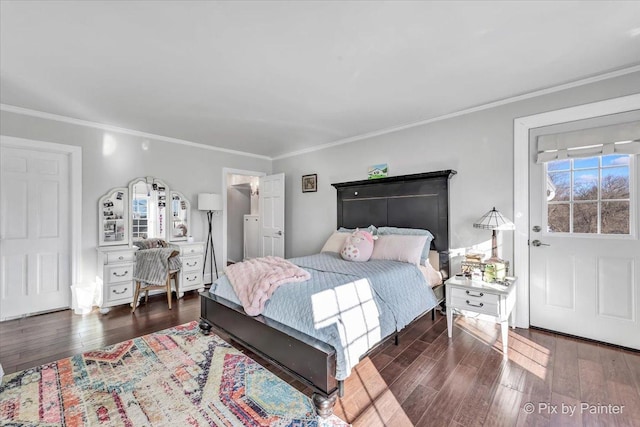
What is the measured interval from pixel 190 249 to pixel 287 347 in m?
2.85

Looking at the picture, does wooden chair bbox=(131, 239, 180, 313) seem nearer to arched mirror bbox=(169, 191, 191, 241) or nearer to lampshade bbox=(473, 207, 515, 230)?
arched mirror bbox=(169, 191, 191, 241)

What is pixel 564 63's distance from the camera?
2.31m

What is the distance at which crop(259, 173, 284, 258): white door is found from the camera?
5.12 m

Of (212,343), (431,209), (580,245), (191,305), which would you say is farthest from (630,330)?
(191,305)

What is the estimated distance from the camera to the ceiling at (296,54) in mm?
1711

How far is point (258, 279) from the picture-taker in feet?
7.89

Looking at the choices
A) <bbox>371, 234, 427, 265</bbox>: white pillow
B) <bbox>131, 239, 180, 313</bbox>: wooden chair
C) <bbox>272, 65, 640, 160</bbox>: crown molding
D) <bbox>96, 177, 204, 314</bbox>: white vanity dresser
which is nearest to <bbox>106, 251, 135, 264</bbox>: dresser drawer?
<bbox>96, 177, 204, 314</bbox>: white vanity dresser

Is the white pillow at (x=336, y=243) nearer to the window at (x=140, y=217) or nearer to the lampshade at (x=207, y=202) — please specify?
the lampshade at (x=207, y=202)

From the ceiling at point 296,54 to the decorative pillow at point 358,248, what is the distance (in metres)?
1.52

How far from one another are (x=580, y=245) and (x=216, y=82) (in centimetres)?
373

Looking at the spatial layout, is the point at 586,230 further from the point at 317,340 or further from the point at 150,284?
the point at 150,284

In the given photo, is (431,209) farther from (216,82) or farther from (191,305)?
(191,305)

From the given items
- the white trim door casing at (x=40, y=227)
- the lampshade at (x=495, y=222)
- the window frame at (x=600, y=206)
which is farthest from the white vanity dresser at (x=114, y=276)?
the window frame at (x=600, y=206)

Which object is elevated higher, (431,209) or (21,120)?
(21,120)
